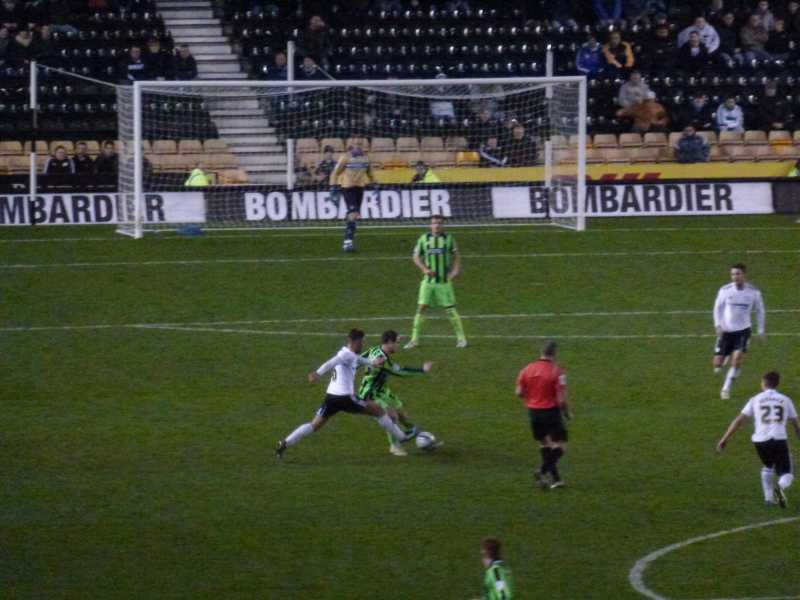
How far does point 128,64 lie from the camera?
121 ft

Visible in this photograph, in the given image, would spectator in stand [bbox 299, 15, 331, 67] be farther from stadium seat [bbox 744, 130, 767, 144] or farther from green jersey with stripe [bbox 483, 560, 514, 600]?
green jersey with stripe [bbox 483, 560, 514, 600]

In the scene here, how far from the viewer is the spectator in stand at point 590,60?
3966cm

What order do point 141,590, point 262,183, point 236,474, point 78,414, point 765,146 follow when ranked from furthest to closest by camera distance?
point 765,146
point 262,183
point 78,414
point 236,474
point 141,590

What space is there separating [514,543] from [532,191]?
72.4 feet

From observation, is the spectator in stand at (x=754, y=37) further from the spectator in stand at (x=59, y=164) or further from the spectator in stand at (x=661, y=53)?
the spectator in stand at (x=59, y=164)

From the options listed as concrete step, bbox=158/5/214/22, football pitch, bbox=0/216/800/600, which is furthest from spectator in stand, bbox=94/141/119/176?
concrete step, bbox=158/5/214/22

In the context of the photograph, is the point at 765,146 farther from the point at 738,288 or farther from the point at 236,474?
the point at 236,474

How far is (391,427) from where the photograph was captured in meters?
17.0

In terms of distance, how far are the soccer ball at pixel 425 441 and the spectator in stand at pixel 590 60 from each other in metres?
23.6

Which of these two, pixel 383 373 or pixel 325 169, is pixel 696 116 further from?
pixel 383 373

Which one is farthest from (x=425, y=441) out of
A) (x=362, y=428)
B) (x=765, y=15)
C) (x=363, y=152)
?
(x=765, y=15)

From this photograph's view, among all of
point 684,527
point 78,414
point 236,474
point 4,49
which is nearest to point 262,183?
point 4,49

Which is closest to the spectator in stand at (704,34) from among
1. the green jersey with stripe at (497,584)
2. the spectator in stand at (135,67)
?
the spectator in stand at (135,67)

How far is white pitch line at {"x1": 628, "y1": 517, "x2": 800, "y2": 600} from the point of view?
511 inches
